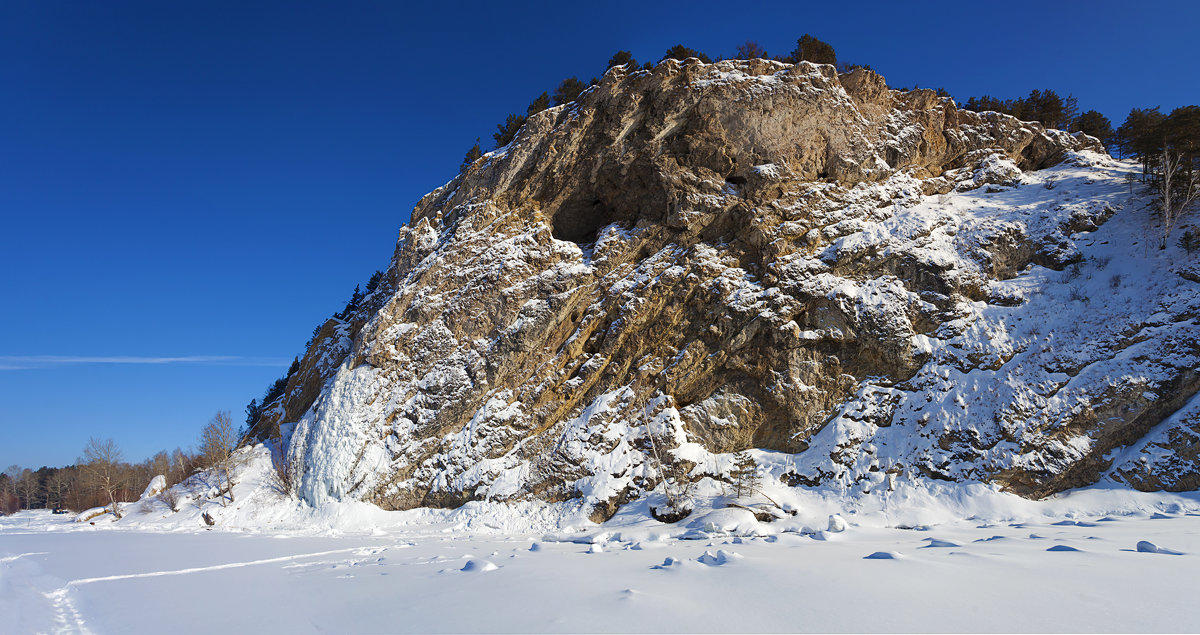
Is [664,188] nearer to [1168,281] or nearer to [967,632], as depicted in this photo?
[1168,281]

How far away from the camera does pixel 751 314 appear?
23469mm

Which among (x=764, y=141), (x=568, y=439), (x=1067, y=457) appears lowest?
(x=1067, y=457)

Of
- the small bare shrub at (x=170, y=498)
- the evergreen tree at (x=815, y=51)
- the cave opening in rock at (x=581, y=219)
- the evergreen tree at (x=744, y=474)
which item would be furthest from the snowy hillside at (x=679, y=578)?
the evergreen tree at (x=815, y=51)

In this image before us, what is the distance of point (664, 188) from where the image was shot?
27.1 m

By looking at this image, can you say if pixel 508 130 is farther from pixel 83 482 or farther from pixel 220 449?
pixel 83 482

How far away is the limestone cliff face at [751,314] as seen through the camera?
19734 millimetres

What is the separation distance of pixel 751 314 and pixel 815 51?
804 inches

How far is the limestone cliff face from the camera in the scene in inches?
777

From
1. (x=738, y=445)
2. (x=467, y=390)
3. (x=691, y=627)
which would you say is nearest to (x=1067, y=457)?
(x=738, y=445)

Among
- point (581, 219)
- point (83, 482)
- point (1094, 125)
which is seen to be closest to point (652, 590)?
point (581, 219)

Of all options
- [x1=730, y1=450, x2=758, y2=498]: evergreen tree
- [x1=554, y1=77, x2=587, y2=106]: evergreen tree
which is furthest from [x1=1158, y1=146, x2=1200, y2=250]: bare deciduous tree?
[x1=554, y1=77, x2=587, y2=106]: evergreen tree

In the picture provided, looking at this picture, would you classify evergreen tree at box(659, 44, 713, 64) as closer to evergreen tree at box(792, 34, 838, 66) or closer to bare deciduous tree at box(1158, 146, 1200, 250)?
evergreen tree at box(792, 34, 838, 66)

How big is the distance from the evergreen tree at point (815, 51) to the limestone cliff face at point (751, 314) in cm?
435

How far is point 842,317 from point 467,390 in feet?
59.3
